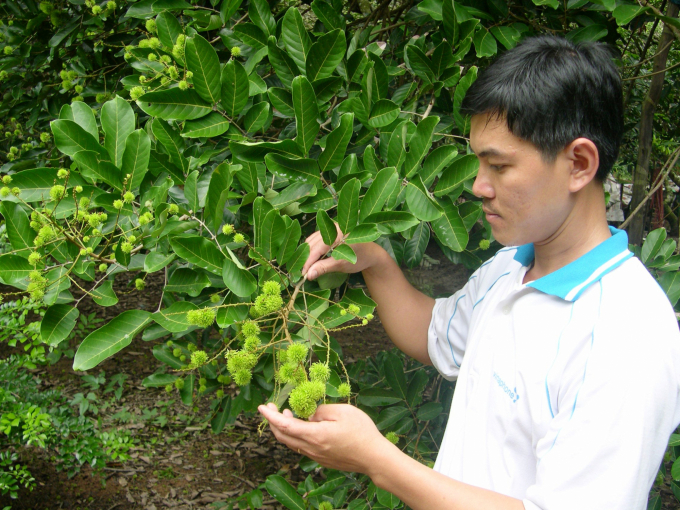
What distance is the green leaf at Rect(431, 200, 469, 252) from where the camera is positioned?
50.7 inches

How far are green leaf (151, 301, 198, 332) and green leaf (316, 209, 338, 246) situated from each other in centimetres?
31

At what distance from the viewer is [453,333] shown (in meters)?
1.44

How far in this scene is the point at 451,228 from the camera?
1.30 meters

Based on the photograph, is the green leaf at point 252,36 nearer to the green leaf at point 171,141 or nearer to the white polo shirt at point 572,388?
the green leaf at point 171,141

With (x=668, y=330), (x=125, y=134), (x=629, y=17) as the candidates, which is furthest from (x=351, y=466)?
(x=629, y=17)

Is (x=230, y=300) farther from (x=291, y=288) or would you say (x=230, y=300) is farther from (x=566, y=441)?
(x=566, y=441)

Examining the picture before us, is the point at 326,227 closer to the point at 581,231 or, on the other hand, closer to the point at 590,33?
the point at 581,231

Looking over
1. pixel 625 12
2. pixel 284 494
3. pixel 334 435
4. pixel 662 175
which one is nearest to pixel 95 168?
pixel 334 435

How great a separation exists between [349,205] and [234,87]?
0.41 metres

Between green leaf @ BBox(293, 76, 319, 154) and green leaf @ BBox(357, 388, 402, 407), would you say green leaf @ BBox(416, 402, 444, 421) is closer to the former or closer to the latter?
green leaf @ BBox(357, 388, 402, 407)

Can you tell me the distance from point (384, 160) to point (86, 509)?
244 cm

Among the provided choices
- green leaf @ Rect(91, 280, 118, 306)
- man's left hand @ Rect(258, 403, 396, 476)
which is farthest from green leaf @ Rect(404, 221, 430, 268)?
green leaf @ Rect(91, 280, 118, 306)

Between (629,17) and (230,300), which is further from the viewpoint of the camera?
(629,17)

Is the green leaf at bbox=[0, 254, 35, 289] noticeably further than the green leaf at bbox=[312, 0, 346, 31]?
No
